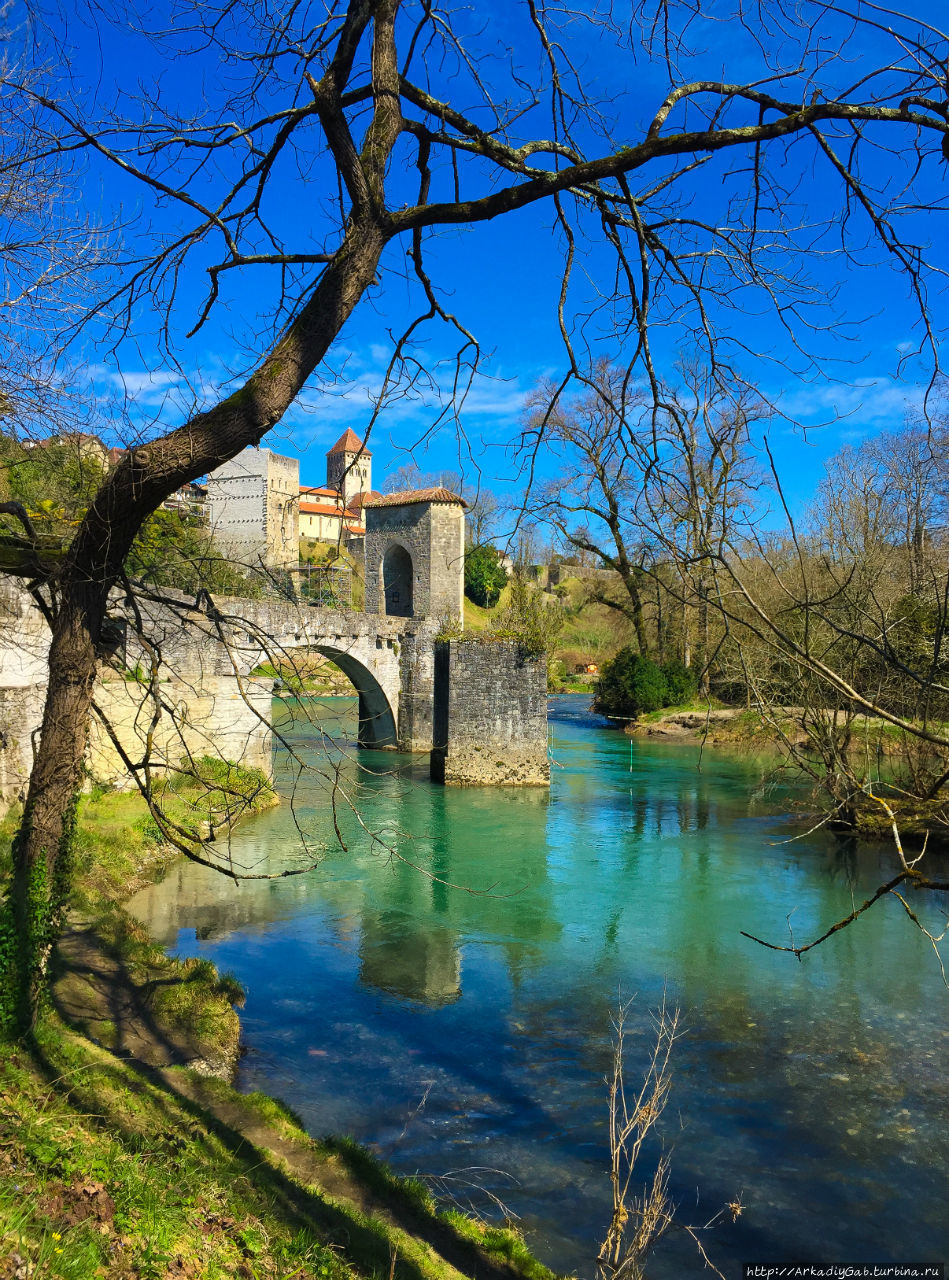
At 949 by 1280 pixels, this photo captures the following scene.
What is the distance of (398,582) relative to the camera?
28547 millimetres

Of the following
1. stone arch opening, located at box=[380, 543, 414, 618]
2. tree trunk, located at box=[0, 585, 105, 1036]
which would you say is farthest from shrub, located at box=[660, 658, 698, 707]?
tree trunk, located at box=[0, 585, 105, 1036]

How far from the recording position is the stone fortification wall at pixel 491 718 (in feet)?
59.7

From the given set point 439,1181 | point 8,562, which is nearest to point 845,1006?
point 439,1181

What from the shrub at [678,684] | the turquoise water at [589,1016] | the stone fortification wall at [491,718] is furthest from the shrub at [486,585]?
the turquoise water at [589,1016]

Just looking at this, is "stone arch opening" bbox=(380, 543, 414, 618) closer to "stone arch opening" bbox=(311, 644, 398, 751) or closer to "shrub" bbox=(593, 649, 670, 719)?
"stone arch opening" bbox=(311, 644, 398, 751)

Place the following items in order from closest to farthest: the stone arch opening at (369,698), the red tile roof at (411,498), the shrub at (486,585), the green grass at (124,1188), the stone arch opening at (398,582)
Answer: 1. the green grass at (124,1188)
2. the stone arch opening at (369,698)
3. the red tile roof at (411,498)
4. the stone arch opening at (398,582)
5. the shrub at (486,585)

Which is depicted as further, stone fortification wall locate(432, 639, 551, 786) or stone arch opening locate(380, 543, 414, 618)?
stone arch opening locate(380, 543, 414, 618)

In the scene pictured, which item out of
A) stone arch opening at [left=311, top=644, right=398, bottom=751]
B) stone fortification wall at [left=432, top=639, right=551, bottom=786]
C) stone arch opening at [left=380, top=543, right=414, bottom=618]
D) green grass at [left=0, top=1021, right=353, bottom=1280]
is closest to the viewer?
green grass at [left=0, top=1021, right=353, bottom=1280]

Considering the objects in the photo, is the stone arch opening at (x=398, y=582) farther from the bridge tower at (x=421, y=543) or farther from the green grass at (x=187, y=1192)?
the green grass at (x=187, y=1192)

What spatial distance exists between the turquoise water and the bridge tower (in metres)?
11.7

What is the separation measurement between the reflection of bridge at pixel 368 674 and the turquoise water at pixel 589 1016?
1.79 meters

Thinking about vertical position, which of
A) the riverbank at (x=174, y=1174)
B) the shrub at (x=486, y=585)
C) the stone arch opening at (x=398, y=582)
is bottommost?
the riverbank at (x=174, y=1174)

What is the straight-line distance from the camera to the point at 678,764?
21.1m

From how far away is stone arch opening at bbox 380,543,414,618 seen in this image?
27312 millimetres
